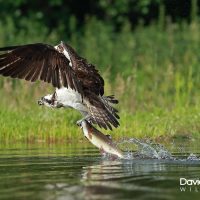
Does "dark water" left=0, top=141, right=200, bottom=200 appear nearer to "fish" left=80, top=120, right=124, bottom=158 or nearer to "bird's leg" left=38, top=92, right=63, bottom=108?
"fish" left=80, top=120, right=124, bottom=158

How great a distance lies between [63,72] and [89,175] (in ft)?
5.44

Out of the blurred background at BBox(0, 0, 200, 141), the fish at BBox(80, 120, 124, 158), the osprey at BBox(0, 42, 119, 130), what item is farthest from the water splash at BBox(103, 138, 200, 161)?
the blurred background at BBox(0, 0, 200, 141)

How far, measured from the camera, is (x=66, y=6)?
1038 inches

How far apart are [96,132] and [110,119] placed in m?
0.32

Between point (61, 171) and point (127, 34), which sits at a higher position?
point (127, 34)

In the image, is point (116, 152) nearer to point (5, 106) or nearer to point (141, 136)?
point (141, 136)

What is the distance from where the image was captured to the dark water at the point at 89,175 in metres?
7.12

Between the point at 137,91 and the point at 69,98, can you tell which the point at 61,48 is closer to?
the point at 69,98

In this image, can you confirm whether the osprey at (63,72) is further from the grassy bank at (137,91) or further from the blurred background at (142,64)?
the blurred background at (142,64)

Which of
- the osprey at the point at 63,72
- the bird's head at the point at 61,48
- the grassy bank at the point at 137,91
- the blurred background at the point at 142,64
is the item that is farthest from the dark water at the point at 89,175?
the blurred background at the point at 142,64

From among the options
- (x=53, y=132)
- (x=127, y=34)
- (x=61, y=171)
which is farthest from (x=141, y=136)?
(x=127, y=34)

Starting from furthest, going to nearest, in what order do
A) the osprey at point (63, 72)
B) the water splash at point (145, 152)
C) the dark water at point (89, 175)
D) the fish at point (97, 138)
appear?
the water splash at point (145, 152), the osprey at point (63, 72), the fish at point (97, 138), the dark water at point (89, 175)

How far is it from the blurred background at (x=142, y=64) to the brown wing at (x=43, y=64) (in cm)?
314

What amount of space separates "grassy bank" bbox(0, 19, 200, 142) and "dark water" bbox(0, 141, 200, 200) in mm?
1698
